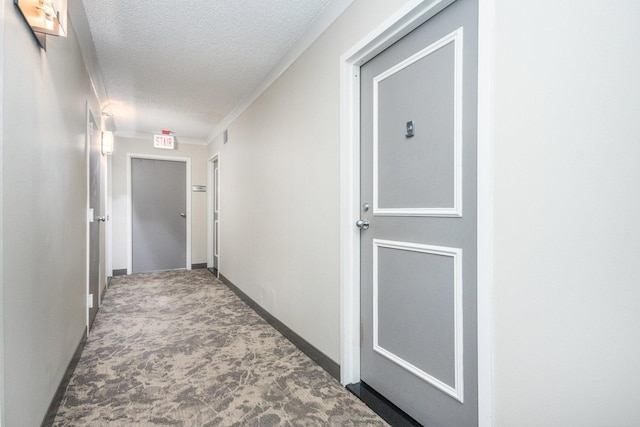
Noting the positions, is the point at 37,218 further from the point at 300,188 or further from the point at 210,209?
the point at 210,209

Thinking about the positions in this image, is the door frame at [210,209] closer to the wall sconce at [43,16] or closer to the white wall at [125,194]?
the white wall at [125,194]

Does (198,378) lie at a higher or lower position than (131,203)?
lower

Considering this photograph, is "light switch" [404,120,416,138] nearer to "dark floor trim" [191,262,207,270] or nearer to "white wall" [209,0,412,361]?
"white wall" [209,0,412,361]

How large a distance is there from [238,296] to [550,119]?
3.74m

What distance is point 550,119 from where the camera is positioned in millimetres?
989

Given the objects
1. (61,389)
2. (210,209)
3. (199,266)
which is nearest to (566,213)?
(61,389)

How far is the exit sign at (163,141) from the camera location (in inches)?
197

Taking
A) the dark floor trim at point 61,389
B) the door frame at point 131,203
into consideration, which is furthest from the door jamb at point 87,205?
the door frame at point 131,203

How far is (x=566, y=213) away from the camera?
3.13 feet

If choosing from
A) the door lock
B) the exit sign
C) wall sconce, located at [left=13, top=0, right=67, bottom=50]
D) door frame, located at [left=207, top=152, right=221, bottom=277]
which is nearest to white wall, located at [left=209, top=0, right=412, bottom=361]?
the door lock

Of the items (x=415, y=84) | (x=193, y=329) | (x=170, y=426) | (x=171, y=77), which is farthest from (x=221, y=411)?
(x=171, y=77)

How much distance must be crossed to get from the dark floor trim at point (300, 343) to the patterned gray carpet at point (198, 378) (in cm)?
4

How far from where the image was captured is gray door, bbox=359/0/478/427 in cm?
130

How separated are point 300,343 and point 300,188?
1187mm
